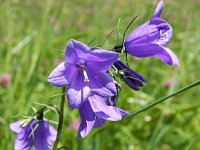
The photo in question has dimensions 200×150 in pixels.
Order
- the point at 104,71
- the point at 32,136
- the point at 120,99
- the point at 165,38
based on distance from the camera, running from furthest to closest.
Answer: the point at 120,99 < the point at 32,136 < the point at 165,38 < the point at 104,71

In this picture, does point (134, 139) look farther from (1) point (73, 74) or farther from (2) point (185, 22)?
(2) point (185, 22)

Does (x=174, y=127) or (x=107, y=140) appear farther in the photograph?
(x=174, y=127)

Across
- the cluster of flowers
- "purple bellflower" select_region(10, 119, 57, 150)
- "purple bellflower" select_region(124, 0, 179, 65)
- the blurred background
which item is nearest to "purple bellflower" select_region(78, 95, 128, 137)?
the cluster of flowers

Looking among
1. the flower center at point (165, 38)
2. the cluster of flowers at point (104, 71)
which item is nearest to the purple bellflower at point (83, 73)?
the cluster of flowers at point (104, 71)

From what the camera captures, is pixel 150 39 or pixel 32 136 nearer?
pixel 150 39

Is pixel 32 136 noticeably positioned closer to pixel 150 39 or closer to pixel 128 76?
pixel 128 76

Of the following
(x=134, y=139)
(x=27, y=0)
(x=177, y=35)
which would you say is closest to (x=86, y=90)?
(x=134, y=139)

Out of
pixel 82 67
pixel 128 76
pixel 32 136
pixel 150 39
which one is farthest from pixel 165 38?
pixel 32 136
